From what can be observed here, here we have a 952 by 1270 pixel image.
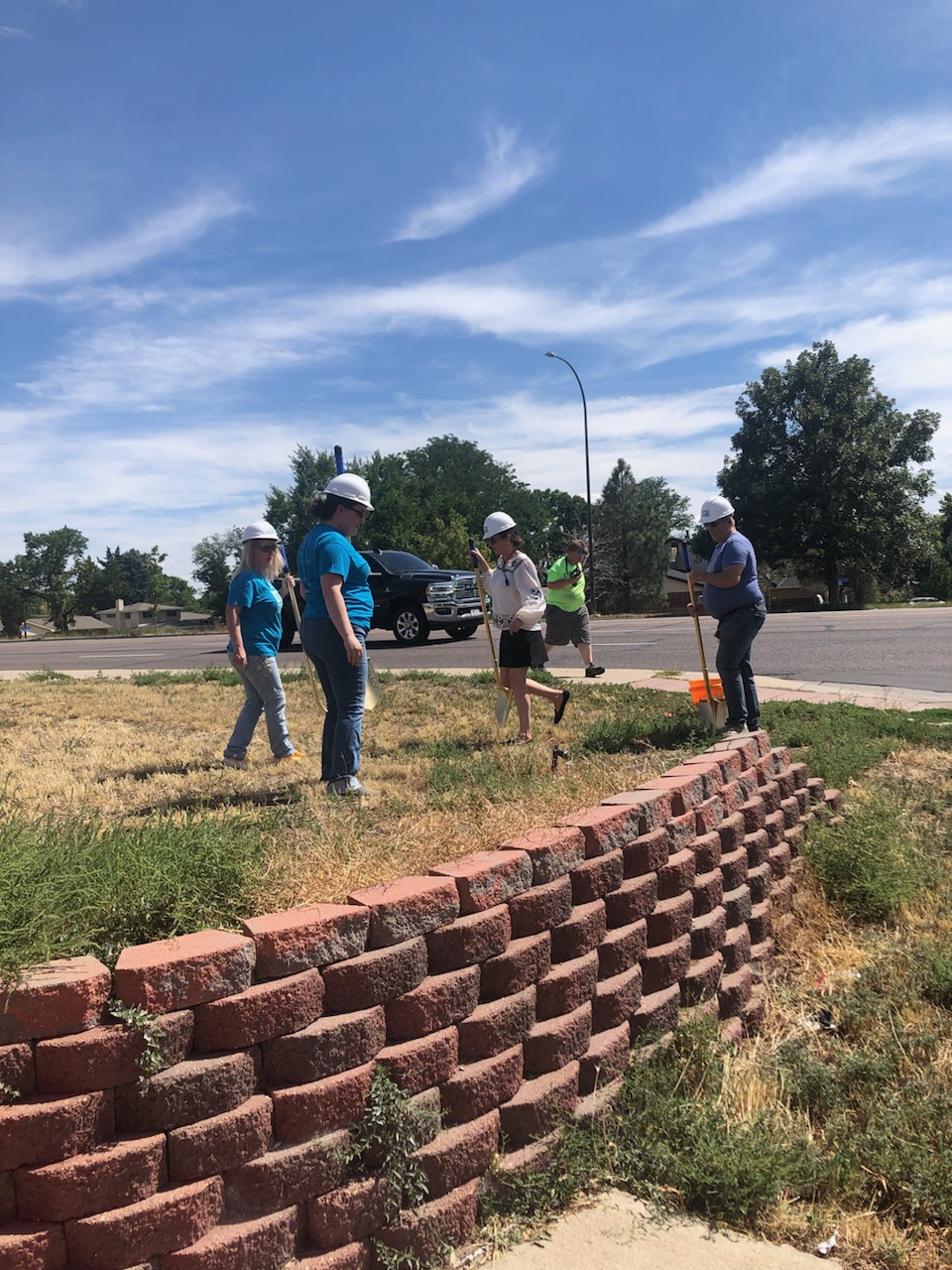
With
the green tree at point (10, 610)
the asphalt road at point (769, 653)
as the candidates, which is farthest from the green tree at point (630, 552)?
the asphalt road at point (769, 653)

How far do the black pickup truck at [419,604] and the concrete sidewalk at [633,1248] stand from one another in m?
15.0

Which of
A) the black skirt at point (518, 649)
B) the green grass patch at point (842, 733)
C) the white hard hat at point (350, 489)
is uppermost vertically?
the white hard hat at point (350, 489)

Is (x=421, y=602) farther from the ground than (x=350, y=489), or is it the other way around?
(x=350, y=489)

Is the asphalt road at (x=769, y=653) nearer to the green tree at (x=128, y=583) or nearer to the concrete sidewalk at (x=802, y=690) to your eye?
the concrete sidewalk at (x=802, y=690)

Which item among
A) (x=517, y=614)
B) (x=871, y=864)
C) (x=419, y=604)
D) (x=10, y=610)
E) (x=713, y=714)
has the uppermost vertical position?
(x=10, y=610)

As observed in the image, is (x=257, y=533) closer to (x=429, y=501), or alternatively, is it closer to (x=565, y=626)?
(x=565, y=626)

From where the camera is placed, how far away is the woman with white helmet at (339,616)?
5.03 m

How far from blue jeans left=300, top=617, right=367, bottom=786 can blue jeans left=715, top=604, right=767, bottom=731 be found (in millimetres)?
2168

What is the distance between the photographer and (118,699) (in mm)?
9875

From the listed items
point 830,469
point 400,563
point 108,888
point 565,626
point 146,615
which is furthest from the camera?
point 146,615

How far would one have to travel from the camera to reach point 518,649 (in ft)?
21.9

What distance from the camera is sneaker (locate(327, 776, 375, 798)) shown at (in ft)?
16.0

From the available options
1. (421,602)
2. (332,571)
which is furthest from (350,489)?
(421,602)

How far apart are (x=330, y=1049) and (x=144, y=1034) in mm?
443
